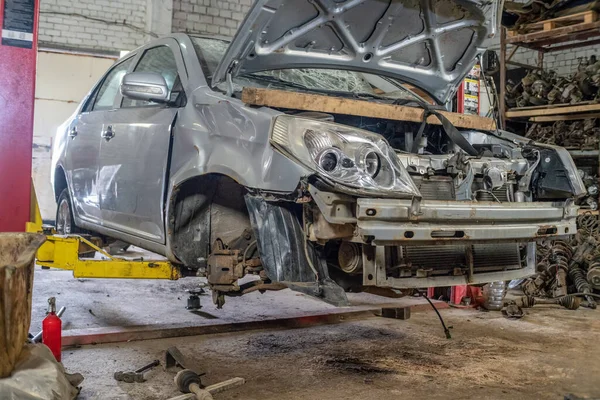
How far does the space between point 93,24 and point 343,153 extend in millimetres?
8403

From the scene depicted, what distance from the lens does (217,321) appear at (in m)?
4.20

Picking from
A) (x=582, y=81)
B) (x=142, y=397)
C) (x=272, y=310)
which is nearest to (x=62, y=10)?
(x=272, y=310)

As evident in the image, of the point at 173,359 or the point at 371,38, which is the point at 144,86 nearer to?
the point at 371,38

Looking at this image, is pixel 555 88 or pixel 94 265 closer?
pixel 94 265

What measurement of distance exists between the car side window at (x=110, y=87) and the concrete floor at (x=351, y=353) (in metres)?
1.51

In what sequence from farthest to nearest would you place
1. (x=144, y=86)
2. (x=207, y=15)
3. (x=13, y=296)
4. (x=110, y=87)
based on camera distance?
1. (x=207, y=15)
2. (x=110, y=87)
3. (x=144, y=86)
4. (x=13, y=296)

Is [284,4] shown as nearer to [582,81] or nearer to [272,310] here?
[272,310]

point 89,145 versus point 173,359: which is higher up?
point 89,145

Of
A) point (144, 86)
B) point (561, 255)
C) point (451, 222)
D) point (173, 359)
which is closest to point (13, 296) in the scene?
point (173, 359)

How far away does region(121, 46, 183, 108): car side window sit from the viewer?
Result: 130 inches

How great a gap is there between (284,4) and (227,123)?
0.59 meters

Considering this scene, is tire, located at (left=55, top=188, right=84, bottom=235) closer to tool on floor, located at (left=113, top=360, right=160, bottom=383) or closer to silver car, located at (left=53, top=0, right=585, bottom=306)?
silver car, located at (left=53, top=0, right=585, bottom=306)

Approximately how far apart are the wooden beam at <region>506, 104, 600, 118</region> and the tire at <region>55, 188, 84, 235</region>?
517cm

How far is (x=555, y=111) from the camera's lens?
6.84 m
